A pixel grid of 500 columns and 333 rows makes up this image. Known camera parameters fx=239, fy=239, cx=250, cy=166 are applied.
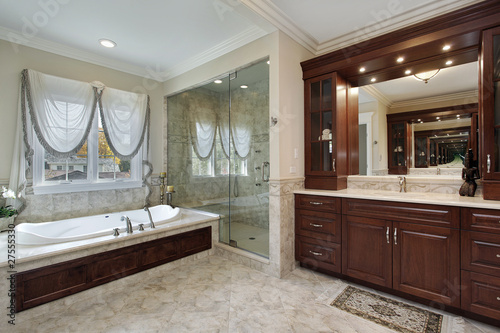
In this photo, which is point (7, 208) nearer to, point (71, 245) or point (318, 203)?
point (71, 245)

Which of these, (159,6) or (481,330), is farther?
(159,6)

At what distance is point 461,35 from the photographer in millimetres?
1994

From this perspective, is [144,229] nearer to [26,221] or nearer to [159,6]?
[26,221]

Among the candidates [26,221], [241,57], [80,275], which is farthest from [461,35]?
[26,221]

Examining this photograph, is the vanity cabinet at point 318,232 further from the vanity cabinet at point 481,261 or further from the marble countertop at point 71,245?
the marble countertop at point 71,245

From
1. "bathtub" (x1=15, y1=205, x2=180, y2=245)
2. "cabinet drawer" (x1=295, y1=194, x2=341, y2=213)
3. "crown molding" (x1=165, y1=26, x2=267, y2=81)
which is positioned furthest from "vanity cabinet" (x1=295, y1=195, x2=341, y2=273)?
"crown molding" (x1=165, y1=26, x2=267, y2=81)

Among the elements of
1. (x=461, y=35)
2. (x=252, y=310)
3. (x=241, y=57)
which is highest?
(x=241, y=57)

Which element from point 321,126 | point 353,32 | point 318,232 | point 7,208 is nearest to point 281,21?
point 353,32

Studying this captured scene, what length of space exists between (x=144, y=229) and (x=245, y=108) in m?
1.91

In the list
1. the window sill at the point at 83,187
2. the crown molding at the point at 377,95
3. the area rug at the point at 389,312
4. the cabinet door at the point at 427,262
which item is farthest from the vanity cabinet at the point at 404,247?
the window sill at the point at 83,187

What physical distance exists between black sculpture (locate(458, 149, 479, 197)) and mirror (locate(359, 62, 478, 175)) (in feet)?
0.34

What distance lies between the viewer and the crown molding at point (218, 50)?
272cm

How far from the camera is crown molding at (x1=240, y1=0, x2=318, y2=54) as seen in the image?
2.17 metres

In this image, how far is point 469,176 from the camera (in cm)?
215
